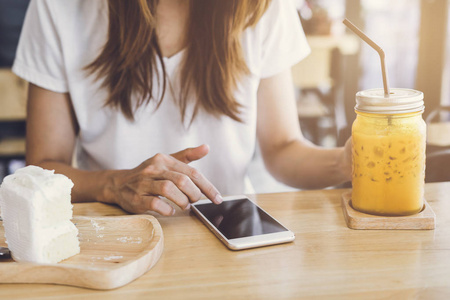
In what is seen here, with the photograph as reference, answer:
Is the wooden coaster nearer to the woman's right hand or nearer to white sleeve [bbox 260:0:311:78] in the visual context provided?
the woman's right hand

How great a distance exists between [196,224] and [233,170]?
0.55 meters

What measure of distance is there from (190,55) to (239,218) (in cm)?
59

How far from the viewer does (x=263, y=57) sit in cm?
142

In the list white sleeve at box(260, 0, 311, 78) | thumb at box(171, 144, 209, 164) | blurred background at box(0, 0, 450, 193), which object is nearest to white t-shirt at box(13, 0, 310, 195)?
white sleeve at box(260, 0, 311, 78)

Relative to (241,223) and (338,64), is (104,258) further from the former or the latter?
(338,64)

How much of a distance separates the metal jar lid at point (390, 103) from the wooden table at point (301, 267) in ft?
0.69

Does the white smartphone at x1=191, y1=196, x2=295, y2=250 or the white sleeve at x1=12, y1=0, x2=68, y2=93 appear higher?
the white sleeve at x1=12, y1=0, x2=68, y2=93

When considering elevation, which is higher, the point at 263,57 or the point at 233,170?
the point at 263,57

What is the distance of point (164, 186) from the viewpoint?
3.01ft

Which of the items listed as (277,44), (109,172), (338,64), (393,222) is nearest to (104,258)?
(109,172)

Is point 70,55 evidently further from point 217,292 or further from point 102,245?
point 217,292

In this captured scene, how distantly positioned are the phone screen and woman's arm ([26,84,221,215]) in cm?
3

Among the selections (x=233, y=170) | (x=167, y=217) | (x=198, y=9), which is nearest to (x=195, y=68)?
(x=198, y=9)

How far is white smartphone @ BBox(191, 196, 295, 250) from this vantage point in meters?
0.79
